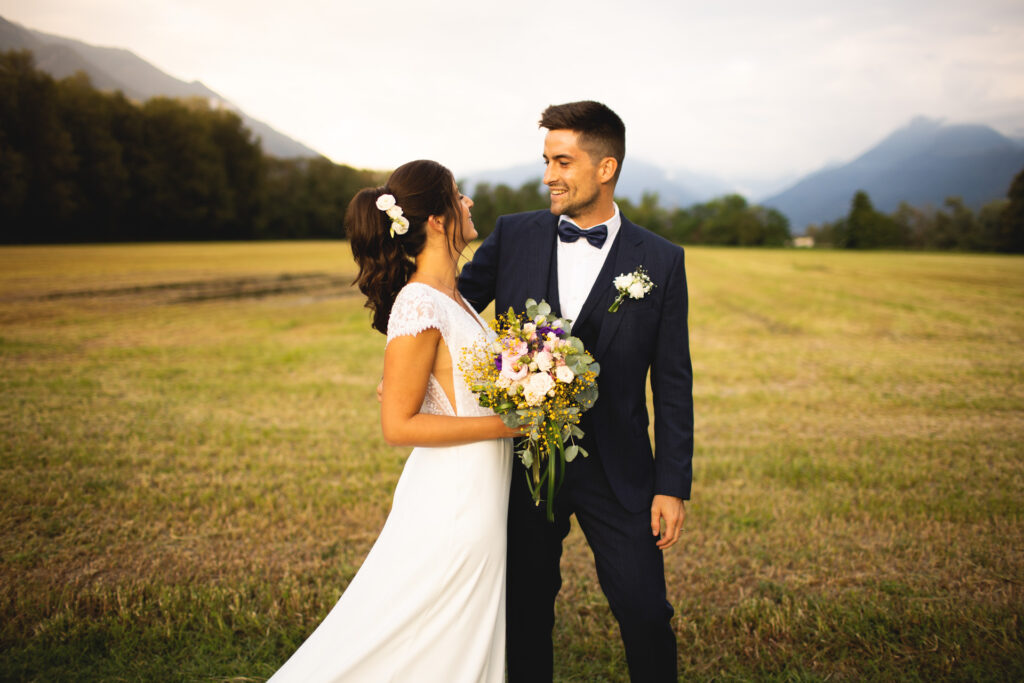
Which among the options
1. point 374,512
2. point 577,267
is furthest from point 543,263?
point 374,512

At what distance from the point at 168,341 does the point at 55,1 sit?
780cm

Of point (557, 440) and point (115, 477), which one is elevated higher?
point (557, 440)

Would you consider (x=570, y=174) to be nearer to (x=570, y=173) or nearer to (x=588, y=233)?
(x=570, y=173)

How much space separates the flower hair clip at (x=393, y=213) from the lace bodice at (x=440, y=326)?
9.9 inches

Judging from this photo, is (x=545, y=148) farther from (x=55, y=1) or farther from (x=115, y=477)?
(x=55, y=1)

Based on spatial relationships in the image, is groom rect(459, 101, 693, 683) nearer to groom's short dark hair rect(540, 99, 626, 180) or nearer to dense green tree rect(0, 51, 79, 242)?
groom's short dark hair rect(540, 99, 626, 180)

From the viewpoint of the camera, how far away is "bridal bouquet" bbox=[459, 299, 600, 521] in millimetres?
2131

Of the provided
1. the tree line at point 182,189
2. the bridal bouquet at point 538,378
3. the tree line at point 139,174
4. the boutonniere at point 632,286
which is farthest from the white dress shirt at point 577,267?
the tree line at point 182,189

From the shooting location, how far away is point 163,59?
23500 mm

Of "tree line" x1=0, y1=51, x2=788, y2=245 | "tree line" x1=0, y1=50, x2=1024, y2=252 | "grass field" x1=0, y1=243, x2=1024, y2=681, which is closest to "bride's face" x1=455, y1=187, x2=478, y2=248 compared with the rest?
"grass field" x1=0, y1=243, x2=1024, y2=681

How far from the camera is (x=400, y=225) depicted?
2.57 meters

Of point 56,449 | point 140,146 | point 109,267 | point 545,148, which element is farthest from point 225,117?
point 545,148

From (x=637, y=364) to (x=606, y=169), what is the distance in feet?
3.14

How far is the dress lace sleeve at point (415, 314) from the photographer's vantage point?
2.38 meters
